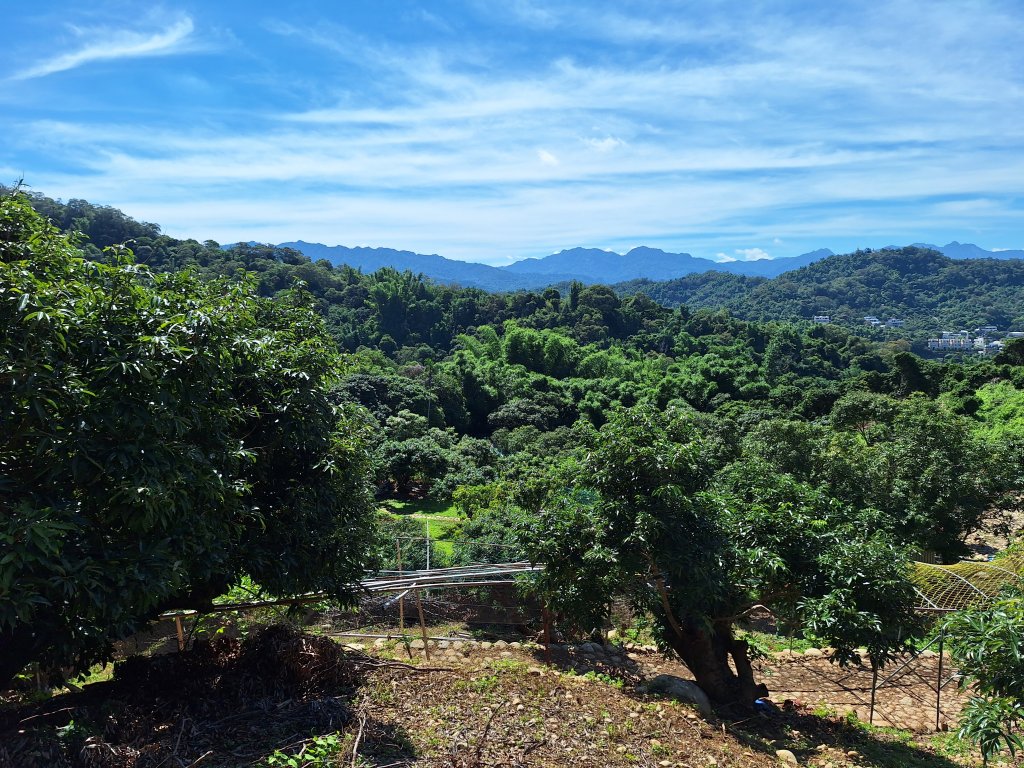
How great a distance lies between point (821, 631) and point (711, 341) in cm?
6052

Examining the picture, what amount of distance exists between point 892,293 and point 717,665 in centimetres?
18709

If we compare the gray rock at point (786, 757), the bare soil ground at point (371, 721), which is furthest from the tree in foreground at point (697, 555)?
the gray rock at point (786, 757)

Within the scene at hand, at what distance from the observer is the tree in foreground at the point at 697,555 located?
6.88 metres

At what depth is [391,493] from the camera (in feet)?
106

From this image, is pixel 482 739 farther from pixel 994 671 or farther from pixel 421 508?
pixel 421 508

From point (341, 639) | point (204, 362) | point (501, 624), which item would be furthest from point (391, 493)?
point (204, 362)

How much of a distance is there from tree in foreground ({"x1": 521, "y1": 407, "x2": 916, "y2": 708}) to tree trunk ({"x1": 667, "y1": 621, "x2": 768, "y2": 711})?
0.02m

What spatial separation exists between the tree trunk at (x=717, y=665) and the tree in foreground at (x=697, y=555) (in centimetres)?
2

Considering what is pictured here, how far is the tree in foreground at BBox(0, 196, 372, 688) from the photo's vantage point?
12.8 ft

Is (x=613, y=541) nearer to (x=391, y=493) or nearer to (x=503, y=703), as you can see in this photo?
(x=503, y=703)

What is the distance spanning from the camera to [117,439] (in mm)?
4195

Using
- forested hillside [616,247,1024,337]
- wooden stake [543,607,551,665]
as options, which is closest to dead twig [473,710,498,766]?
wooden stake [543,607,551,665]

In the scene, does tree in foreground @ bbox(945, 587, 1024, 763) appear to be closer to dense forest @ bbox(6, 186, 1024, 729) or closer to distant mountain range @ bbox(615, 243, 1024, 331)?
dense forest @ bbox(6, 186, 1024, 729)

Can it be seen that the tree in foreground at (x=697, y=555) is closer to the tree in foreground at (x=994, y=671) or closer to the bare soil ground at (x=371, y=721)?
the bare soil ground at (x=371, y=721)
